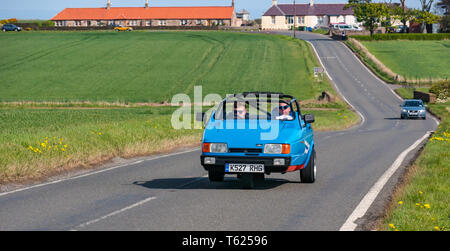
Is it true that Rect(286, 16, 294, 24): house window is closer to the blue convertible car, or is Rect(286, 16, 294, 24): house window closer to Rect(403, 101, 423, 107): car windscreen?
Rect(403, 101, 423, 107): car windscreen

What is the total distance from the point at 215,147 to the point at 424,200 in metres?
4.05

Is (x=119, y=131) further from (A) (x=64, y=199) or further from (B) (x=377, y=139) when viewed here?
(B) (x=377, y=139)

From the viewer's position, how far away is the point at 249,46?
108 meters

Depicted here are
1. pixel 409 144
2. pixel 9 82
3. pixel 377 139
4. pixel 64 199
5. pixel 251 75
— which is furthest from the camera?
pixel 251 75

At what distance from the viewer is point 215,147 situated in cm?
1345

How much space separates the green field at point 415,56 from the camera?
86269mm

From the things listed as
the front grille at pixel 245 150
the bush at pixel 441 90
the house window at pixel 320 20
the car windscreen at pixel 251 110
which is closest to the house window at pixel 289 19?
the house window at pixel 320 20

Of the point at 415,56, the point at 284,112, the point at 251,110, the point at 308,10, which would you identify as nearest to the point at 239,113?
the point at 251,110

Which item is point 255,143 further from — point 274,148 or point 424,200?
point 424,200

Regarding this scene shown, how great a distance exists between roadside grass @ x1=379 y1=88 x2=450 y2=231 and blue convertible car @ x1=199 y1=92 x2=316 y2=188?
2.10m

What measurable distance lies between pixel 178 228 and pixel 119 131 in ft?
43.4

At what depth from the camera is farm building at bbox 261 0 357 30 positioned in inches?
6752

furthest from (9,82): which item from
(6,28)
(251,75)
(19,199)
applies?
(6,28)

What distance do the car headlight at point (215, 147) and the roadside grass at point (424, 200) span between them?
10.9 feet
